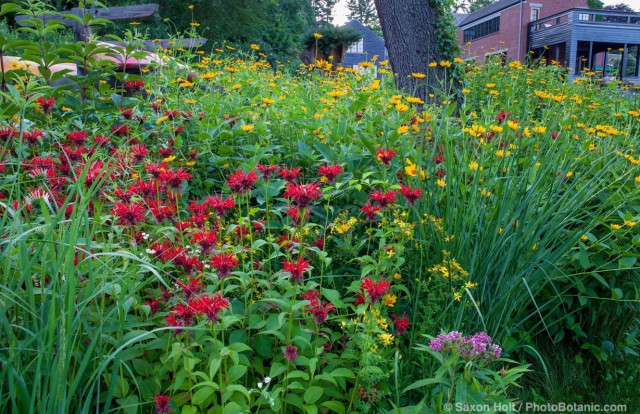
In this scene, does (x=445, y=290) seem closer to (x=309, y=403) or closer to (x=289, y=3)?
(x=309, y=403)

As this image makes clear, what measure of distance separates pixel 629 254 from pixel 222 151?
1.90 metres

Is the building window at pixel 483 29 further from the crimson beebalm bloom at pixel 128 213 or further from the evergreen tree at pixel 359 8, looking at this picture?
the crimson beebalm bloom at pixel 128 213

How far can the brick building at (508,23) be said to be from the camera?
4022cm

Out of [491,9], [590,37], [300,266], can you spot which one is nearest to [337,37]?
[590,37]

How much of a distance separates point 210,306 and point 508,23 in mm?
46308

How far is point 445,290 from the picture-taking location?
6.42ft

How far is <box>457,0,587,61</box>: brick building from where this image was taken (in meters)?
40.2

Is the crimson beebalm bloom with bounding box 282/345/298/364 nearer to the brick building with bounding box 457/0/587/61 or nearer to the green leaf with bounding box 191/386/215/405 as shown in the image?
the green leaf with bounding box 191/386/215/405

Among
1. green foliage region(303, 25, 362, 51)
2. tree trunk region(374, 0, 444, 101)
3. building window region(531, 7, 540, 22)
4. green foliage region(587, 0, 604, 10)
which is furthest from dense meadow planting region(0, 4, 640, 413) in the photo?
green foliage region(587, 0, 604, 10)

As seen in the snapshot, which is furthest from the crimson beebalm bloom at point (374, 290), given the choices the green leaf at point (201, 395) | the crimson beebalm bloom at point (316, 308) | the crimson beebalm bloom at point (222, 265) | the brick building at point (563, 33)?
the brick building at point (563, 33)

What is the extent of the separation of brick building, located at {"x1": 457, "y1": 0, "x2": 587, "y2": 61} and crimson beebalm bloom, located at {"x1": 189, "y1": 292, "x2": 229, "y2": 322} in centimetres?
3928

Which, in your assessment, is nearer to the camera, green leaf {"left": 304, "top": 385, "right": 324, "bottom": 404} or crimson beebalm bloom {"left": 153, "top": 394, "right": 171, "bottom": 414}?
crimson beebalm bloom {"left": 153, "top": 394, "right": 171, "bottom": 414}

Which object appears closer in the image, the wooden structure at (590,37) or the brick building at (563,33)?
the wooden structure at (590,37)

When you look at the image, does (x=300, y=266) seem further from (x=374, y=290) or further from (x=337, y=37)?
(x=337, y=37)
